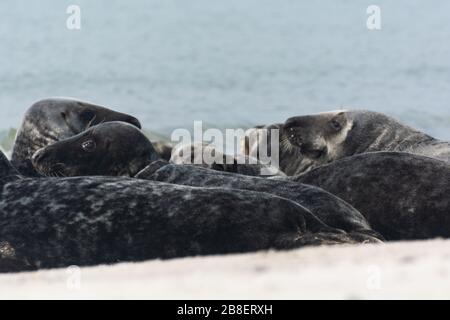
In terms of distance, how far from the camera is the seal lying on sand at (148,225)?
5043mm

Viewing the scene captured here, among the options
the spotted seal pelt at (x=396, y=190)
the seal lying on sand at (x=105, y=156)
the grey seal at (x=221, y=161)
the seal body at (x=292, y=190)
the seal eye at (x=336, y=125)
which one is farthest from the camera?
the seal eye at (x=336, y=125)

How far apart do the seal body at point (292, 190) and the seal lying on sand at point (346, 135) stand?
2786 millimetres

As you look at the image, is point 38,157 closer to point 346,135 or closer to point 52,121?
point 52,121

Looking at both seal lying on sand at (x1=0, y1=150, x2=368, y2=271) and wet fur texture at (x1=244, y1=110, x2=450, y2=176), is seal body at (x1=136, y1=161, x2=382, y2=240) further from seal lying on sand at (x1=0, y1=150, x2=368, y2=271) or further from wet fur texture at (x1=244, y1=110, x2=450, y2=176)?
wet fur texture at (x1=244, y1=110, x2=450, y2=176)

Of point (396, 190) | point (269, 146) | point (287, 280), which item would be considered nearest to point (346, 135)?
point (269, 146)

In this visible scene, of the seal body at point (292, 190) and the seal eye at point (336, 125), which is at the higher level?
the seal body at point (292, 190)

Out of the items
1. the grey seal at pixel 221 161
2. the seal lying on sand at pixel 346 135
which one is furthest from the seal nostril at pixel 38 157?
the seal lying on sand at pixel 346 135

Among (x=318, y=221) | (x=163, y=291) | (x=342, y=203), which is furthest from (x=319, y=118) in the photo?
(x=163, y=291)

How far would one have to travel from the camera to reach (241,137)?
40.2 feet

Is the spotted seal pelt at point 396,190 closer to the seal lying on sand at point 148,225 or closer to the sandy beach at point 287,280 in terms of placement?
the seal lying on sand at point 148,225

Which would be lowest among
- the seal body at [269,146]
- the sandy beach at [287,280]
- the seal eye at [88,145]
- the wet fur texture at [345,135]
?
the seal body at [269,146]

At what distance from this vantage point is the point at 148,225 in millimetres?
5141

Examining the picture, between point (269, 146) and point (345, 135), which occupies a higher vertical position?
point (345, 135)

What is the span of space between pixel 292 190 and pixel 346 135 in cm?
348
